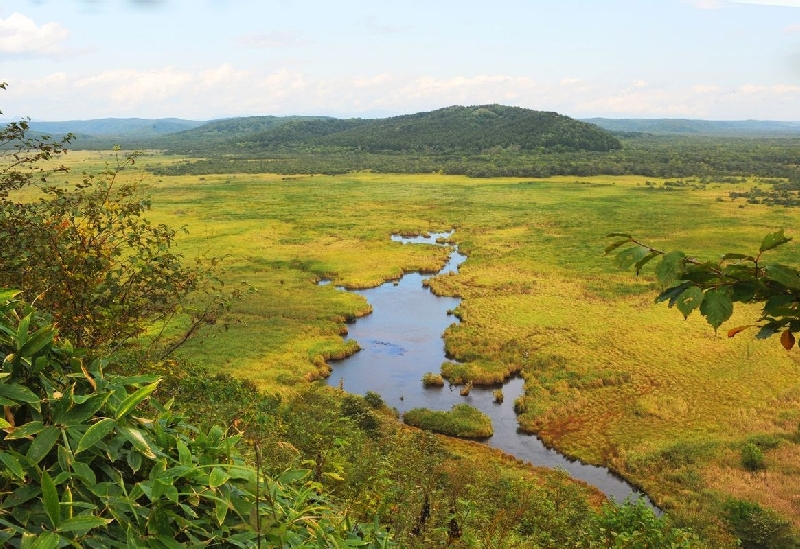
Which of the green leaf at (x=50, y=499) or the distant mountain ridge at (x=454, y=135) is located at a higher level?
the distant mountain ridge at (x=454, y=135)

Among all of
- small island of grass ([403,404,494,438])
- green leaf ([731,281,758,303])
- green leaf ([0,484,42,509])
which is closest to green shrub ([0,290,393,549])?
green leaf ([0,484,42,509])

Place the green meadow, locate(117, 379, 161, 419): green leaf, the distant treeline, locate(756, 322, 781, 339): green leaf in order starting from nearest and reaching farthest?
locate(117, 379, 161, 419): green leaf
locate(756, 322, 781, 339): green leaf
the green meadow
the distant treeline

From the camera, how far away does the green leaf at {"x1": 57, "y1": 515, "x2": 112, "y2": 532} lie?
1.71m

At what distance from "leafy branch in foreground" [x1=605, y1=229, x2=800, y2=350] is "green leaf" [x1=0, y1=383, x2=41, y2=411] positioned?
7.20 feet

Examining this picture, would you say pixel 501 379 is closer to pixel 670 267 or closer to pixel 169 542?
pixel 670 267

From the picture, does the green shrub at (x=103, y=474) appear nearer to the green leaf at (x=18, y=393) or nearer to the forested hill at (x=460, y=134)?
the green leaf at (x=18, y=393)

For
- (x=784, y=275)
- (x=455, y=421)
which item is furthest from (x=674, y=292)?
(x=455, y=421)

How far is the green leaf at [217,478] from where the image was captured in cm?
204

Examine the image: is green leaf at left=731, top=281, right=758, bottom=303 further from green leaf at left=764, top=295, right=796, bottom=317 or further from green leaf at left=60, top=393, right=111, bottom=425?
green leaf at left=60, top=393, right=111, bottom=425

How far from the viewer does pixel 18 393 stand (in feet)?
6.36

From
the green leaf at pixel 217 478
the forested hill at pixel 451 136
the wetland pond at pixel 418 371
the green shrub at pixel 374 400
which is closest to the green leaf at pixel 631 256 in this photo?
the green leaf at pixel 217 478

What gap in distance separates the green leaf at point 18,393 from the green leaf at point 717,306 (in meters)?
2.42

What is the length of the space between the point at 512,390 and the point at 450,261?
18665 mm

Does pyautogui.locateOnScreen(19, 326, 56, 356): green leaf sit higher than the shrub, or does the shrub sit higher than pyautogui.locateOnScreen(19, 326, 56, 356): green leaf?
pyautogui.locateOnScreen(19, 326, 56, 356): green leaf
